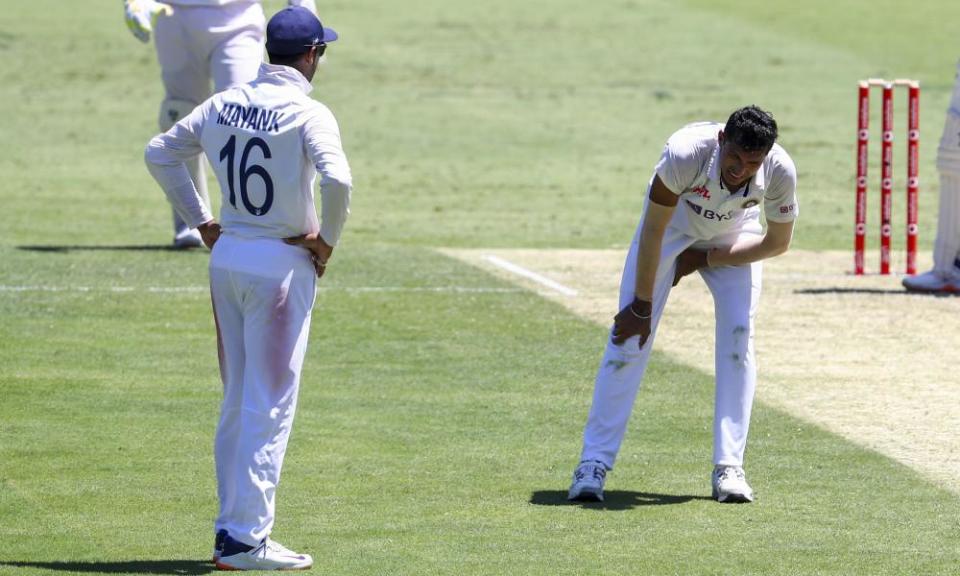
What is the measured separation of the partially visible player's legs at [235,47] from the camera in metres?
14.0

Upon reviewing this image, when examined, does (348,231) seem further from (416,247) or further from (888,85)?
(888,85)

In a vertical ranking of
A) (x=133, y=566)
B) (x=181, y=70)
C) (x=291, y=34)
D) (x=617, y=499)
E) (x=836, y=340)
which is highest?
(x=181, y=70)

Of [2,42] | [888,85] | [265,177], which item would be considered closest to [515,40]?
[2,42]

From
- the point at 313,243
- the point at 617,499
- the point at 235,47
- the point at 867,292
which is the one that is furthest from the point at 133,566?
the point at 867,292

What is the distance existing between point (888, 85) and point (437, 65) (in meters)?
16.0

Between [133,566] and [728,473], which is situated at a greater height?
[728,473]

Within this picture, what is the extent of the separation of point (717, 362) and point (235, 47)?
6561 mm

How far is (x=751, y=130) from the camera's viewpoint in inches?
296

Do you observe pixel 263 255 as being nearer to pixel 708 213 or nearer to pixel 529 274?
pixel 708 213

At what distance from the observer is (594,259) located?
15.4 metres

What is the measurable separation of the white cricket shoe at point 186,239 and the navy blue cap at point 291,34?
808 centimetres

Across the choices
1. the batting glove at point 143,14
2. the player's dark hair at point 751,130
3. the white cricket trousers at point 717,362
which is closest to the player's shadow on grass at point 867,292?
the batting glove at point 143,14

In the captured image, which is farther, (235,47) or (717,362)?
(235,47)

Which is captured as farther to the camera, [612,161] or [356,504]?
→ [612,161]
